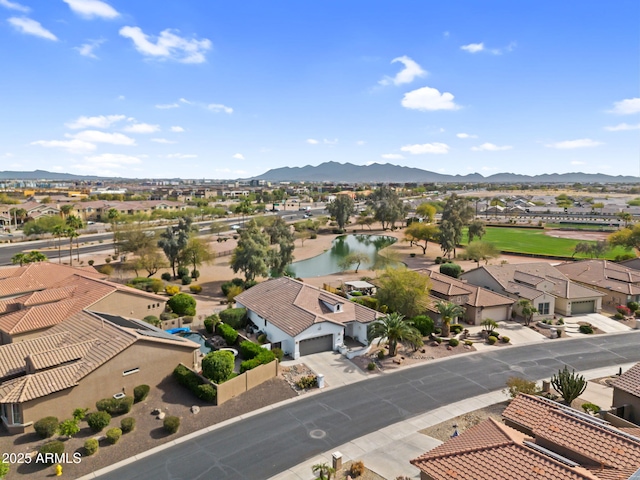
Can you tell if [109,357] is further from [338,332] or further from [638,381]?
[638,381]

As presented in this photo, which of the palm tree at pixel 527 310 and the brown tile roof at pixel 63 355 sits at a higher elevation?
the brown tile roof at pixel 63 355

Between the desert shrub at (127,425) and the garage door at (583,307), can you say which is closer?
the desert shrub at (127,425)

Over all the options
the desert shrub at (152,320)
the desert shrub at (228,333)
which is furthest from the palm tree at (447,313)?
the desert shrub at (152,320)

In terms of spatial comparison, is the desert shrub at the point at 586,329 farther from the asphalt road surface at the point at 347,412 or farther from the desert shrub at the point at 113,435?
the desert shrub at the point at 113,435

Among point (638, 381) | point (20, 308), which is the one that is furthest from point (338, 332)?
point (20, 308)

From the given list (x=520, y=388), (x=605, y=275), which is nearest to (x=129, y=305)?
(x=520, y=388)

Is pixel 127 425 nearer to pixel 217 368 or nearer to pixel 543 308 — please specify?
pixel 217 368
